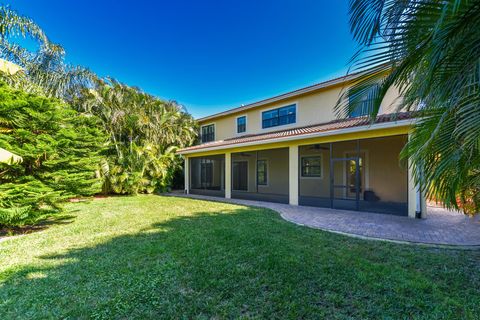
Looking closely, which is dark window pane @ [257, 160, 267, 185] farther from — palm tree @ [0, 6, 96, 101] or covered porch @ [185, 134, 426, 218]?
palm tree @ [0, 6, 96, 101]

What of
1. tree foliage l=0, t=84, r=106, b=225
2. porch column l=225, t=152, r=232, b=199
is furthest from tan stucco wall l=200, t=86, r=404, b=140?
tree foliage l=0, t=84, r=106, b=225

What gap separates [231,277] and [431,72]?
366cm

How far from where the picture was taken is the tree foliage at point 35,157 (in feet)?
18.2

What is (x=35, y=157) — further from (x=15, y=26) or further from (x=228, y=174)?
(x=228, y=174)

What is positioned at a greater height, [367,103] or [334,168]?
[367,103]

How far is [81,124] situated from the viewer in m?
10.5

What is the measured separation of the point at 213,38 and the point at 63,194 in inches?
474

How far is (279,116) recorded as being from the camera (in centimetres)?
1491

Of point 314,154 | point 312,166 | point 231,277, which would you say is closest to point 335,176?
point 312,166

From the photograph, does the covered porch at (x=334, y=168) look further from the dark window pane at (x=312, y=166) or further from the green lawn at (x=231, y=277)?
the green lawn at (x=231, y=277)

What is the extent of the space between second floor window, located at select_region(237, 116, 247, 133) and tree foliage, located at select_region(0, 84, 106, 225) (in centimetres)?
1132

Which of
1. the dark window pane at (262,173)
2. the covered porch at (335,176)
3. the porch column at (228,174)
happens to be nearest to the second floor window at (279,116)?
the covered porch at (335,176)

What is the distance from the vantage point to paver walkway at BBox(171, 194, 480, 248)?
5.44m

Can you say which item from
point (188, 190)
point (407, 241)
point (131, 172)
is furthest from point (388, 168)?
point (131, 172)
